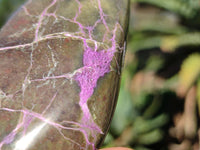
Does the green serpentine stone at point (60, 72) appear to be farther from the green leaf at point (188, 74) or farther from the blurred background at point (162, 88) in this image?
the blurred background at point (162, 88)

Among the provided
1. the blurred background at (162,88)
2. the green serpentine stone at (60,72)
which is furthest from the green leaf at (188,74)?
the green serpentine stone at (60,72)

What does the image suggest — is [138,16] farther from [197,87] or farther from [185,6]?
[197,87]

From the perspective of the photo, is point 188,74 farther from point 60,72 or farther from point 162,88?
point 60,72

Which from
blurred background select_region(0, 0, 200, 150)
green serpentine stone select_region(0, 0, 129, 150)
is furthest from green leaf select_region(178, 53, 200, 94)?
green serpentine stone select_region(0, 0, 129, 150)

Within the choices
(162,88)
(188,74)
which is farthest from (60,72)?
(162,88)

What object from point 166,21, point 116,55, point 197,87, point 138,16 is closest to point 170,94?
point 197,87

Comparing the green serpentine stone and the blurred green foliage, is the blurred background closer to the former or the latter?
the blurred green foliage

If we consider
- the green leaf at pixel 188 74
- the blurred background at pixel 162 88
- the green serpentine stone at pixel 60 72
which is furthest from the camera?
the blurred background at pixel 162 88
